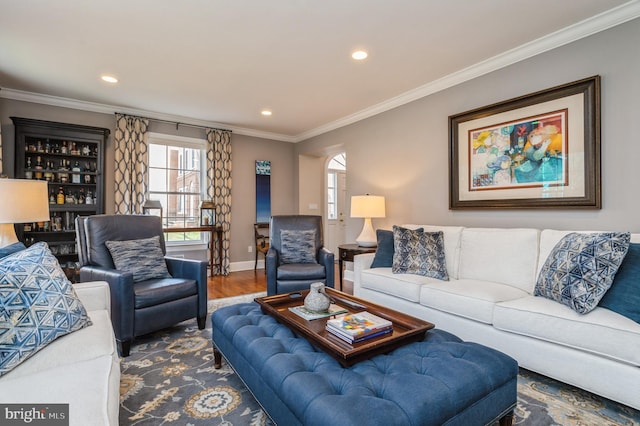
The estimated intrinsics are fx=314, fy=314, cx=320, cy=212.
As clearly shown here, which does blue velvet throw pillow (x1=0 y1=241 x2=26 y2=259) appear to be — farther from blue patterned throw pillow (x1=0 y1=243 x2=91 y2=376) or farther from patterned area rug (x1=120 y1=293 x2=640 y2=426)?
patterned area rug (x1=120 y1=293 x2=640 y2=426)

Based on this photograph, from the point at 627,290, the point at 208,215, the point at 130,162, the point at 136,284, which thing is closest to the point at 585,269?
the point at 627,290

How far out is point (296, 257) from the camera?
149 inches

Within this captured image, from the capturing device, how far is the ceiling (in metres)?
2.32

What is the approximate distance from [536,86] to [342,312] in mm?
2673

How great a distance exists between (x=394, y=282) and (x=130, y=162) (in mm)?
4063

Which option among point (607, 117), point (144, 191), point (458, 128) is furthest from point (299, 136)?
point (607, 117)

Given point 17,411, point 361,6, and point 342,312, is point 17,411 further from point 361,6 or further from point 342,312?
point 361,6

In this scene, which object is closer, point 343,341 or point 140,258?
point 343,341

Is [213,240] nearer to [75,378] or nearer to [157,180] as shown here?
[157,180]

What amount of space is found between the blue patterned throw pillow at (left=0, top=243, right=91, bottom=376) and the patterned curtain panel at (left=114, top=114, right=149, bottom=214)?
10.6 feet

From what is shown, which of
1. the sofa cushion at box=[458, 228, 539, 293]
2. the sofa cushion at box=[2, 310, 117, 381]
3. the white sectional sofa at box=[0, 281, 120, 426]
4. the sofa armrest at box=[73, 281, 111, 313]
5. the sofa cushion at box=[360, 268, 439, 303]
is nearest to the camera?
the white sectional sofa at box=[0, 281, 120, 426]

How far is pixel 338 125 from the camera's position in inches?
203

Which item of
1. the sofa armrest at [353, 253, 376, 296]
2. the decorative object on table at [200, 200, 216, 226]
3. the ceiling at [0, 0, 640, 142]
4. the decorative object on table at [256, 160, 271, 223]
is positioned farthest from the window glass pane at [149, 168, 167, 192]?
the sofa armrest at [353, 253, 376, 296]

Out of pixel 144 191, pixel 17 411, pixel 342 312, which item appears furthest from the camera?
pixel 144 191
